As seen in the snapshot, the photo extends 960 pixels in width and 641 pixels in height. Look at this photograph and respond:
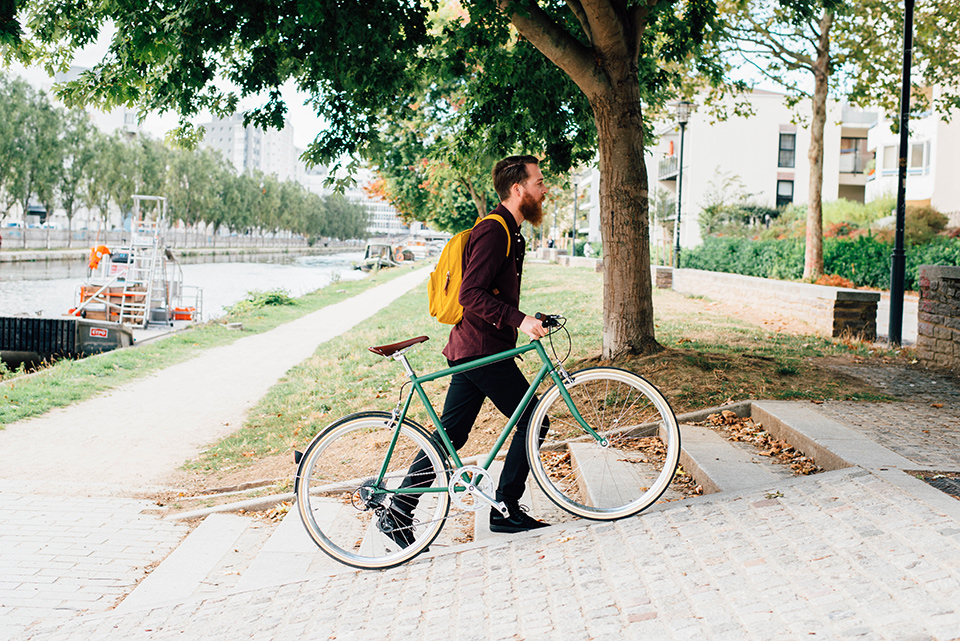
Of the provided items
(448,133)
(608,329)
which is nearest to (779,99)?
(448,133)

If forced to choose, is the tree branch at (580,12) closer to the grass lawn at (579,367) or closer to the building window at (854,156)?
the grass lawn at (579,367)

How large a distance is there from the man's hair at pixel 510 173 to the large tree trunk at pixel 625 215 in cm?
348

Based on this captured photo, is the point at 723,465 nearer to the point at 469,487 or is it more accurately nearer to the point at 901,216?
the point at 469,487

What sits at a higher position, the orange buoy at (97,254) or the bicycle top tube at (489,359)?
the orange buoy at (97,254)

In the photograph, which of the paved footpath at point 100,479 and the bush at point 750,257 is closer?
the paved footpath at point 100,479

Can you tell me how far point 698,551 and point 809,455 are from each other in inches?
77.3

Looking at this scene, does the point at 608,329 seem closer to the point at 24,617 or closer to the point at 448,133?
the point at 24,617

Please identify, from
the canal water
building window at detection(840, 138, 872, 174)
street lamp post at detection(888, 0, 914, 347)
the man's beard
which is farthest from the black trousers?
building window at detection(840, 138, 872, 174)

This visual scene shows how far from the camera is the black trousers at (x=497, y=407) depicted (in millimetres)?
4043

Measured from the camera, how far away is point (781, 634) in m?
2.69

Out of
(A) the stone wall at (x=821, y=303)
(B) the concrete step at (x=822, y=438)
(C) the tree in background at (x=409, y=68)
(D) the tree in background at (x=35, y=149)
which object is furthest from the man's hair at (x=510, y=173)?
(D) the tree in background at (x=35, y=149)

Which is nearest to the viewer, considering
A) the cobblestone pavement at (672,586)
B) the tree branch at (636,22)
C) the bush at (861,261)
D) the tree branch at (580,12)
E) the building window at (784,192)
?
the cobblestone pavement at (672,586)

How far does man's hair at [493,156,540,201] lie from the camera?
13.3ft

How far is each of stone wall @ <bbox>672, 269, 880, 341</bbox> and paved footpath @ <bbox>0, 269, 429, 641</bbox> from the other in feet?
26.4
